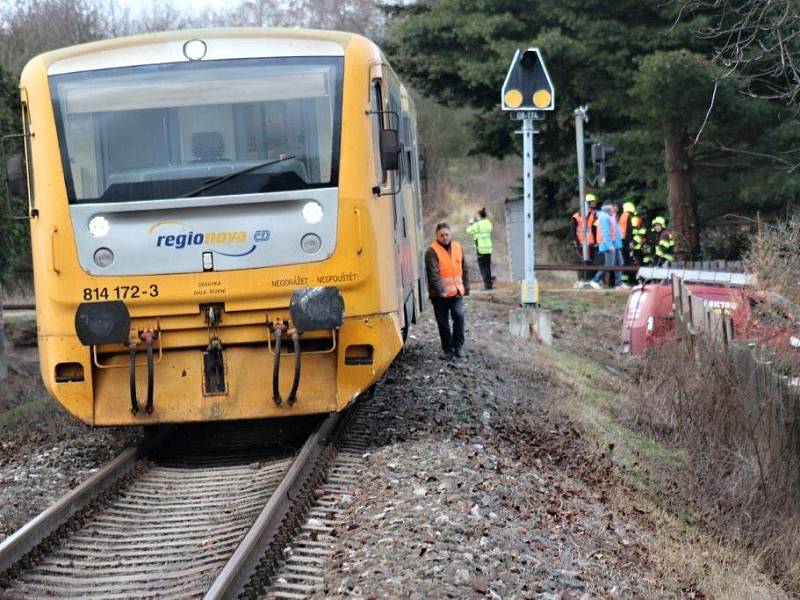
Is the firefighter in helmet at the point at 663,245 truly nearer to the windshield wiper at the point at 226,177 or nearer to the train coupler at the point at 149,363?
the windshield wiper at the point at 226,177

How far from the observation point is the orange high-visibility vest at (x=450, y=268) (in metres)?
14.0

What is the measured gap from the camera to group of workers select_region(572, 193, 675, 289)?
1033 inches

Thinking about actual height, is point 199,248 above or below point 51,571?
above

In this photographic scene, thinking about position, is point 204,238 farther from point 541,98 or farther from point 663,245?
point 663,245

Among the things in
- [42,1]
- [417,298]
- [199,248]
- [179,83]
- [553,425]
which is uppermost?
[42,1]

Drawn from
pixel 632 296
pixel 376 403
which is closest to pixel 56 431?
pixel 376 403

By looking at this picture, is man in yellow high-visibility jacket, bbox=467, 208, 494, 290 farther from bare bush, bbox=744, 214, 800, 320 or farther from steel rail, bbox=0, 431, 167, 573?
steel rail, bbox=0, 431, 167, 573

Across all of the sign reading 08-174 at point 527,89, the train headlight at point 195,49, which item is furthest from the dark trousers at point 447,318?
the train headlight at point 195,49

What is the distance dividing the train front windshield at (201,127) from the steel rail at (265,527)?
1.91 m

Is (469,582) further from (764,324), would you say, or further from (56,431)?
(764,324)

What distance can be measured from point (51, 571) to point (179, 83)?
3.88m

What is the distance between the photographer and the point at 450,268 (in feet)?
46.2

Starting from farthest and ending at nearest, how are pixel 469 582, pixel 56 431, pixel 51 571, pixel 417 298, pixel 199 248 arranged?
pixel 417 298 → pixel 56 431 → pixel 199 248 → pixel 51 571 → pixel 469 582

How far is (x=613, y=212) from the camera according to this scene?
2611 centimetres
